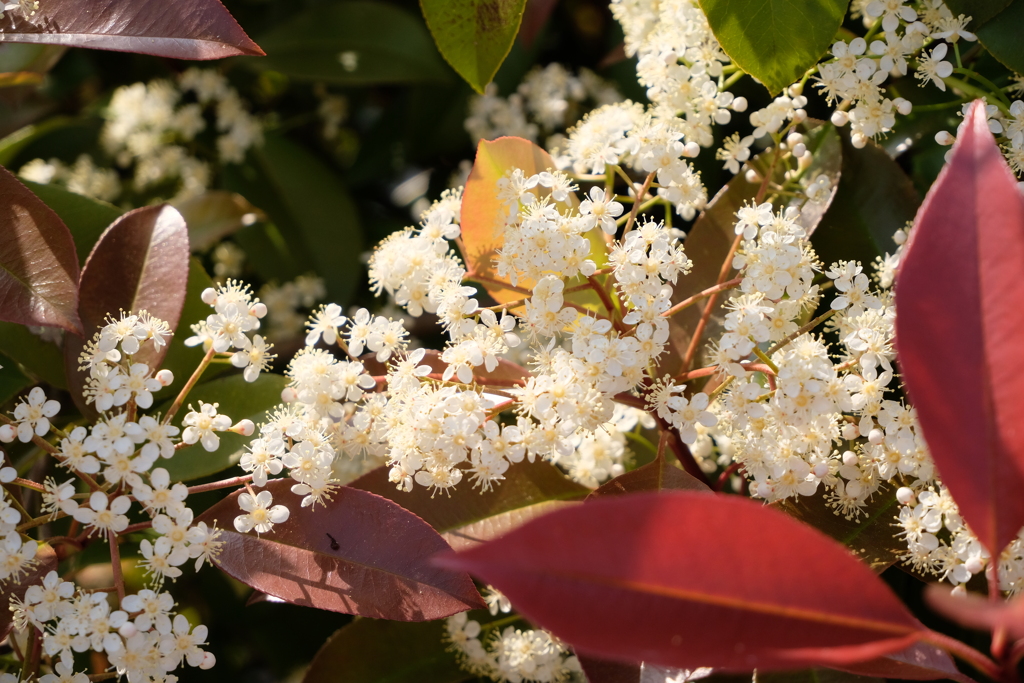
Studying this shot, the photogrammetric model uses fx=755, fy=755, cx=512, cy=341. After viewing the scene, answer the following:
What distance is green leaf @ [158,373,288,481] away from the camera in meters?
0.98

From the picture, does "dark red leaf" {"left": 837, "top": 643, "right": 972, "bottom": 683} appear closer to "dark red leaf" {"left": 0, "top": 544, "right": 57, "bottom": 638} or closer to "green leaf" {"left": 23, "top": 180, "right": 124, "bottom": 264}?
"dark red leaf" {"left": 0, "top": 544, "right": 57, "bottom": 638}

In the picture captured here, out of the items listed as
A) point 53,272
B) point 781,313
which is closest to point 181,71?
point 53,272

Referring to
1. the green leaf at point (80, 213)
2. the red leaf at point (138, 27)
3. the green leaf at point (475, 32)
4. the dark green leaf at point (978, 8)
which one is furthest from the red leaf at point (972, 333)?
the green leaf at point (80, 213)

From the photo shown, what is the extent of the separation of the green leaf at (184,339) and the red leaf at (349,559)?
0.28 meters

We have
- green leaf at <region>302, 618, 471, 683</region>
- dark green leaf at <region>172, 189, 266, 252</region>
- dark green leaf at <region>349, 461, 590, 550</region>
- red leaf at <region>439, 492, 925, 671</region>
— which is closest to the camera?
red leaf at <region>439, 492, 925, 671</region>

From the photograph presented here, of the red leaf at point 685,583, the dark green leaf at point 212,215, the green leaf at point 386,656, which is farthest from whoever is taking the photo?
the dark green leaf at point 212,215

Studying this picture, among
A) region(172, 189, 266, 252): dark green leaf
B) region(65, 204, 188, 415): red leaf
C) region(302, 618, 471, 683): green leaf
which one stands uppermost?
region(65, 204, 188, 415): red leaf

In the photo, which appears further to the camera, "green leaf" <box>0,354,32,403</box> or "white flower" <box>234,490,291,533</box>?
"green leaf" <box>0,354,32,403</box>

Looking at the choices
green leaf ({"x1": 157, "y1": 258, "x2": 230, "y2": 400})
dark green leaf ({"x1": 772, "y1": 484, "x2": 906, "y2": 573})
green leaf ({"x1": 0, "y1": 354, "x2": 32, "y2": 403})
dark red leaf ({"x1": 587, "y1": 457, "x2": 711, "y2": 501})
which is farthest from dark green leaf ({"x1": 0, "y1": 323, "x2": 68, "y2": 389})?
dark green leaf ({"x1": 772, "y1": 484, "x2": 906, "y2": 573})

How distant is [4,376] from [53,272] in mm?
350

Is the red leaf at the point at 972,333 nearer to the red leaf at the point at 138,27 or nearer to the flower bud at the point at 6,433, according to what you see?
the red leaf at the point at 138,27

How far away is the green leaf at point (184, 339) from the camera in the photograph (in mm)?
1052

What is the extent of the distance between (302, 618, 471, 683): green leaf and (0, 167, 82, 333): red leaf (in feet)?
1.67

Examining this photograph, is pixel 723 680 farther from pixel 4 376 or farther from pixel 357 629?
pixel 4 376
